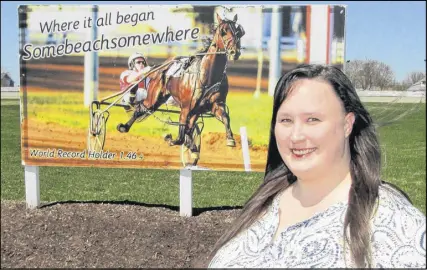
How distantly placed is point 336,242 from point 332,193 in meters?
0.12

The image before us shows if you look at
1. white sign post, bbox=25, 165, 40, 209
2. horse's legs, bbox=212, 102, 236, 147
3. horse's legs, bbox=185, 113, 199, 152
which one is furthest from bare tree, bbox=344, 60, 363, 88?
white sign post, bbox=25, 165, 40, 209

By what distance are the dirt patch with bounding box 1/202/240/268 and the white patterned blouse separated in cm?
250

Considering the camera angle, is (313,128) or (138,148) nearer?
(313,128)

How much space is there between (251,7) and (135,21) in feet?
3.11

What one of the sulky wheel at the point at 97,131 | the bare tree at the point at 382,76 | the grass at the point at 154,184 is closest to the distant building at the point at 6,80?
the grass at the point at 154,184

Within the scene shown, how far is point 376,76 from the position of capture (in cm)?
230

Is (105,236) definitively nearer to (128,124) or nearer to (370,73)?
(128,124)

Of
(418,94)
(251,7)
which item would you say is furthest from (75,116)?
(418,94)

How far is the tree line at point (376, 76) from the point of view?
200 cm

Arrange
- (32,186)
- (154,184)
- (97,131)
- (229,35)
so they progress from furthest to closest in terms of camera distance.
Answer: (154,184), (32,186), (97,131), (229,35)

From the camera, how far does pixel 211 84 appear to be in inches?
167

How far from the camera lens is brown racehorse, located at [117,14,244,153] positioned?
13.6 ft

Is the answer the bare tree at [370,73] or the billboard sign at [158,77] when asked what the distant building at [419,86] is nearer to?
the bare tree at [370,73]

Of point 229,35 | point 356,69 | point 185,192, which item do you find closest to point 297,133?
point 356,69
